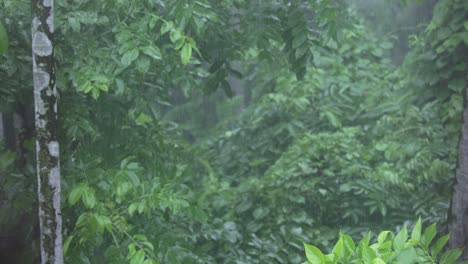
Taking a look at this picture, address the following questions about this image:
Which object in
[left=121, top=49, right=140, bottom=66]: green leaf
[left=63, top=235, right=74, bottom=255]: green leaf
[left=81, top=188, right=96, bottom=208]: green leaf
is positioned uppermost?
[left=121, top=49, right=140, bottom=66]: green leaf

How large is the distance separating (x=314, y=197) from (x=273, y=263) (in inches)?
40.5

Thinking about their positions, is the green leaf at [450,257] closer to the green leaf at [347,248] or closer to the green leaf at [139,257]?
the green leaf at [347,248]

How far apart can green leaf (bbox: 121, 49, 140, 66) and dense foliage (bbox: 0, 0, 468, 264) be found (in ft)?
0.04

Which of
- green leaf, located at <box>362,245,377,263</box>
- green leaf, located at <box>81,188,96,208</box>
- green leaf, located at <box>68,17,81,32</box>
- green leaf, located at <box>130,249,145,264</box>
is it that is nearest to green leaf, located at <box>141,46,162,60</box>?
green leaf, located at <box>68,17,81,32</box>

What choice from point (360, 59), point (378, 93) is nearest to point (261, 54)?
point (378, 93)

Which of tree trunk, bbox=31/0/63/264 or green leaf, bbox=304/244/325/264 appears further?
tree trunk, bbox=31/0/63/264

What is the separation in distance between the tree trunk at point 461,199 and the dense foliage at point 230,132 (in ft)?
3.37

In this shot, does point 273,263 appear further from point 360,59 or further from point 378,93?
point 360,59

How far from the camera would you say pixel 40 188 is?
3086 millimetres

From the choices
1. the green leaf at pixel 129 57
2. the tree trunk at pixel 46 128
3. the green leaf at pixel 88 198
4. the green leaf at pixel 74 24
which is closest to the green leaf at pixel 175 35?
the green leaf at pixel 129 57

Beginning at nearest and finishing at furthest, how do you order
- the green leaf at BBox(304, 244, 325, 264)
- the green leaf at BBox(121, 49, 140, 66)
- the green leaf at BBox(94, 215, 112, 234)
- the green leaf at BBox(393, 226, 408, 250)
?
1. the green leaf at BBox(304, 244, 325, 264)
2. the green leaf at BBox(393, 226, 408, 250)
3. the green leaf at BBox(94, 215, 112, 234)
4. the green leaf at BBox(121, 49, 140, 66)

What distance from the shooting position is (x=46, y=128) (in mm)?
3055

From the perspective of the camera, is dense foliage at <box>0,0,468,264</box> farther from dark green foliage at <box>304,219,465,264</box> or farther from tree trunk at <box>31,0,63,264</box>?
tree trunk at <box>31,0,63,264</box>

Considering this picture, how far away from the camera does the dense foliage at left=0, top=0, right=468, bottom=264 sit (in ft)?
11.4
